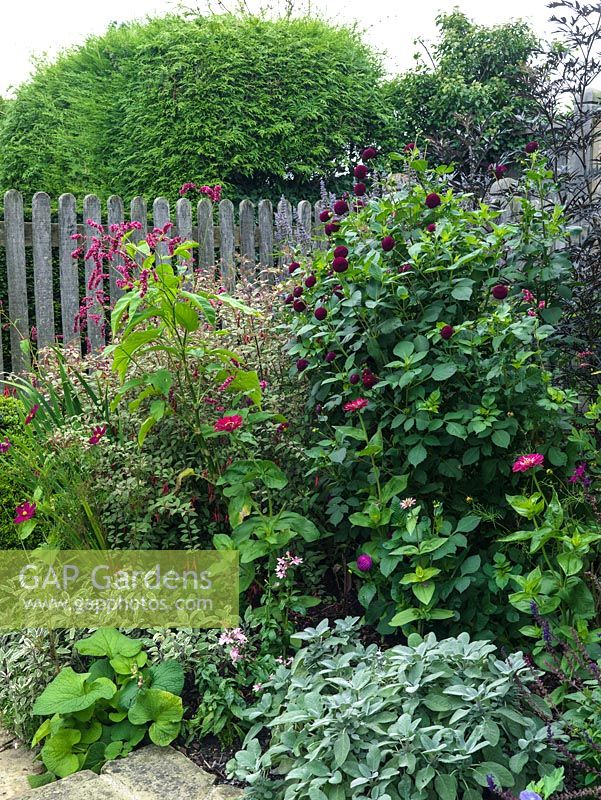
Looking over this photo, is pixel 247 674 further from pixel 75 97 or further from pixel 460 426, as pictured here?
pixel 75 97

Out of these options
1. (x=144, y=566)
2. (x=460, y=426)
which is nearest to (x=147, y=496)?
(x=144, y=566)

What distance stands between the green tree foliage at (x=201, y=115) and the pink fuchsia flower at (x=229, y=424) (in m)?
5.40

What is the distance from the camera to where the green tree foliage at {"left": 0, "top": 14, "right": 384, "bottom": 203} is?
25.9 feet

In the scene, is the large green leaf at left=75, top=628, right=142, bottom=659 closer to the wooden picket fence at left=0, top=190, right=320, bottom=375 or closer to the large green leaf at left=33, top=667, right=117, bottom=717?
the large green leaf at left=33, top=667, right=117, bottom=717

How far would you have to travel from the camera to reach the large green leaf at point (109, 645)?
8.83 feet

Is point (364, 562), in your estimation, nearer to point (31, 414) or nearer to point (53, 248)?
point (31, 414)

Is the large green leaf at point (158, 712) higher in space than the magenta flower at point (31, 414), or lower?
lower

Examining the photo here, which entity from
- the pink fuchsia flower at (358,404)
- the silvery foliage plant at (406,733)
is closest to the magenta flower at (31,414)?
the pink fuchsia flower at (358,404)

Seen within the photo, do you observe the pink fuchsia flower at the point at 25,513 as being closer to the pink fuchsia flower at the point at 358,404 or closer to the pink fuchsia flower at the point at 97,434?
the pink fuchsia flower at the point at 97,434

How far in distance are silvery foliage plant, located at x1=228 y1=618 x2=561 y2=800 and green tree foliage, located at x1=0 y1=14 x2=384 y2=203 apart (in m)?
6.32

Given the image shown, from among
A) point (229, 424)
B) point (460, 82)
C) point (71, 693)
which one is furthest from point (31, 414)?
point (460, 82)

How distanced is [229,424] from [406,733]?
3.93ft

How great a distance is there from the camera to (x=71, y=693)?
2574 millimetres

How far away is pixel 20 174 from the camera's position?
8195 mm
